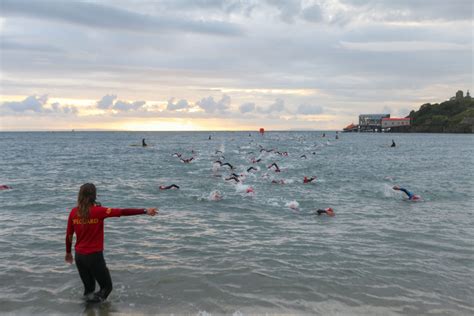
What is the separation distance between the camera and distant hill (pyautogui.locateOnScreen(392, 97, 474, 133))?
490ft

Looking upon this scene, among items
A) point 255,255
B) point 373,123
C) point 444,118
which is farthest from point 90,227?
point 373,123

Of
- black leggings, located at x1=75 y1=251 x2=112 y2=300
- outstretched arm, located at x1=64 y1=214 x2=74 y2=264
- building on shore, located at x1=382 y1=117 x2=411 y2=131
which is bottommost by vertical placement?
black leggings, located at x1=75 y1=251 x2=112 y2=300

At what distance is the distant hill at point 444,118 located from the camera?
14938cm

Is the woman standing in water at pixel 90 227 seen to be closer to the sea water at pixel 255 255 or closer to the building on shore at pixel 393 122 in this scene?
the sea water at pixel 255 255

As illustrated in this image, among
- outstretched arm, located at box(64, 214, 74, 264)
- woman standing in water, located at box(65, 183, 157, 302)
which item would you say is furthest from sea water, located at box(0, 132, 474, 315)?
outstretched arm, located at box(64, 214, 74, 264)

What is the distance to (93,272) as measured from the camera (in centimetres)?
622

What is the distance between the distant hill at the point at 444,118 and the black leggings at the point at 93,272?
16146 centimetres

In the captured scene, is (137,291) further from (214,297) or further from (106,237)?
(106,237)

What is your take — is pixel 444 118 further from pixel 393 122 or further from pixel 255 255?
pixel 255 255

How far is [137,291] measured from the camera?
7.22 m

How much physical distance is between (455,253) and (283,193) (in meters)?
9.89

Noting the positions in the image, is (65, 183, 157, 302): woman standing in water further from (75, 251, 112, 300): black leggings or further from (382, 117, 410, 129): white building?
(382, 117, 410, 129): white building

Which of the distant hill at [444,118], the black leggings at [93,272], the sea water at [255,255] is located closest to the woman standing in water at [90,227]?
the black leggings at [93,272]

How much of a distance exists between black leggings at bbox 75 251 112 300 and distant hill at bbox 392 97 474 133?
161 meters
